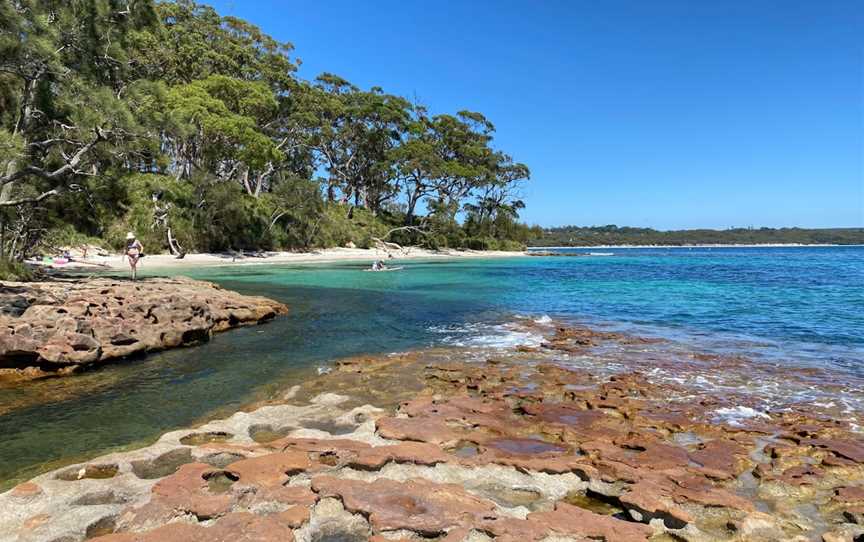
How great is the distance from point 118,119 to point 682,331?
58.0 ft

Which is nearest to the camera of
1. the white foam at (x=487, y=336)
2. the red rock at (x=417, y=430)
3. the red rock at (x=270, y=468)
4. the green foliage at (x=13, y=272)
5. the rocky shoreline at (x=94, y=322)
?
the red rock at (x=270, y=468)

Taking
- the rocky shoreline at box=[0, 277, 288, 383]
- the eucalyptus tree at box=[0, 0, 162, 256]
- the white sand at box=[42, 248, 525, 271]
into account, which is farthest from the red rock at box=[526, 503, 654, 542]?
the white sand at box=[42, 248, 525, 271]

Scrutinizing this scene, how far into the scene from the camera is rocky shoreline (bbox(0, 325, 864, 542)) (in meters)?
4.05

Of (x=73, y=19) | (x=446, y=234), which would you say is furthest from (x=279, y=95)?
(x=73, y=19)

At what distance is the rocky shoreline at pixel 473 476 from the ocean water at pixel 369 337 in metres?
1.40

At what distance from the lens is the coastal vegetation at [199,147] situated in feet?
47.4

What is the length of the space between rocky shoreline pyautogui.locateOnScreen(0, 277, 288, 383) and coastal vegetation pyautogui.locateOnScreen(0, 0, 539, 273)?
3375 mm

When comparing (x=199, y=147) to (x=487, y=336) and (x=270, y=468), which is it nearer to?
(x=487, y=336)

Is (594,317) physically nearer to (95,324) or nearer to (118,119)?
(95,324)

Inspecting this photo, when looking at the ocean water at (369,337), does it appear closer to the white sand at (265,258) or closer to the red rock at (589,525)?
the red rock at (589,525)

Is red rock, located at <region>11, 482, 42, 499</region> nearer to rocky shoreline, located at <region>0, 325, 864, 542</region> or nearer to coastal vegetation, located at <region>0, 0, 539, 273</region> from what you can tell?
rocky shoreline, located at <region>0, 325, 864, 542</region>

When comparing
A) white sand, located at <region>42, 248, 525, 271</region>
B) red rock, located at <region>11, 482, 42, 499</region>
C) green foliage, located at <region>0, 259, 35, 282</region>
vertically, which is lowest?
red rock, located at <region>11, 482, 42, 499</region>

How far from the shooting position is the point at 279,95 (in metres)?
53.9

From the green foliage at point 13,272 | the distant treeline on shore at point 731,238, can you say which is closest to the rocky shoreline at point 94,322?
the green foliage at point 13,272
